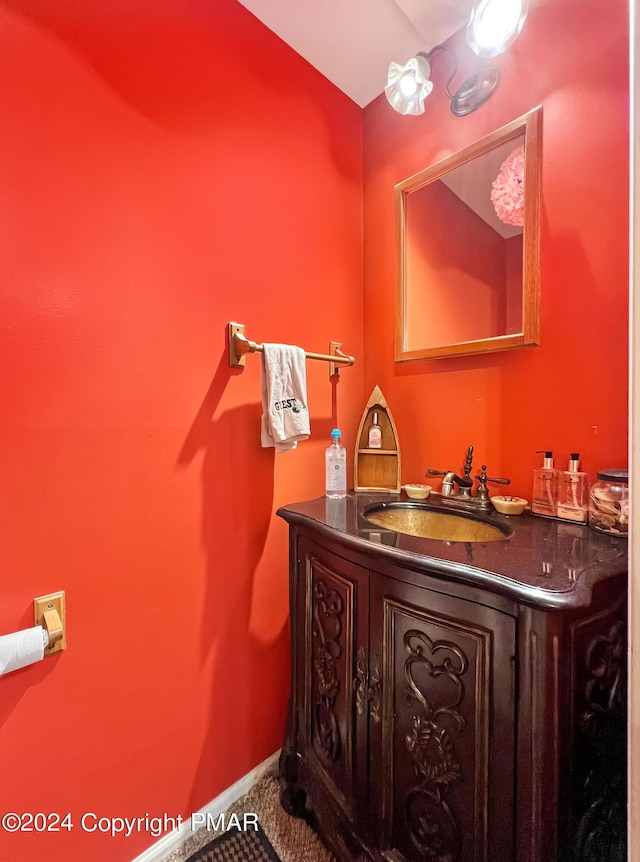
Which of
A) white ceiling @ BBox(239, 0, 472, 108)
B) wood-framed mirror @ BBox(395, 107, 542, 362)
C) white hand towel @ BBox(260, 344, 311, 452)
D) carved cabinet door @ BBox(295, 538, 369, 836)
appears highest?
white ceiling @ BBox(239, 0, 472, 108)

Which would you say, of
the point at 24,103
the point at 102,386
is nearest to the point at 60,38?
the point at 24,103

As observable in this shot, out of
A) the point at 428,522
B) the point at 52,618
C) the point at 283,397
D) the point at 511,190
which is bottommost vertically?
the point at 52,618

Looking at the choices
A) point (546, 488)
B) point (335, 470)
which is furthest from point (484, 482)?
point (335, 470)

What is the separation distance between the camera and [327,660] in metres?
0.96

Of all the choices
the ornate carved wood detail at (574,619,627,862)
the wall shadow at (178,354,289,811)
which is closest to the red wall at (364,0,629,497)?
the ornate carved wood detail at (574,619,627,862)

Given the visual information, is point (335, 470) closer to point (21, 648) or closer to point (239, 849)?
point (21, 648)

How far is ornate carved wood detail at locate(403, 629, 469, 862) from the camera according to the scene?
2.19 ft

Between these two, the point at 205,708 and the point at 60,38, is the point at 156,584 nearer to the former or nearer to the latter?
the point at 205,708

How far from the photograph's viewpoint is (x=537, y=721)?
22.4 inches

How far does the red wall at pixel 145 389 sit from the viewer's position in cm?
78

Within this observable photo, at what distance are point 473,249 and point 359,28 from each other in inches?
32.6

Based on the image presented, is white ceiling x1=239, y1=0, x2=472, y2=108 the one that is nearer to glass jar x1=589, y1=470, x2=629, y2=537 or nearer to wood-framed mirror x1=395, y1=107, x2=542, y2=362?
wood-framed mirror x1=395, y1=107, x2=542, y2=362

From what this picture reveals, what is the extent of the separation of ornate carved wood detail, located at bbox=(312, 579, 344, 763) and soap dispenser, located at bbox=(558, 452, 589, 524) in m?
0.63

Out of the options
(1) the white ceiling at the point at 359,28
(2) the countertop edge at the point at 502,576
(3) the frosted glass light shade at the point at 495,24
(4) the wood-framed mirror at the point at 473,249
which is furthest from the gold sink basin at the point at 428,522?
(1) the white ceiling at the point at 359,28
